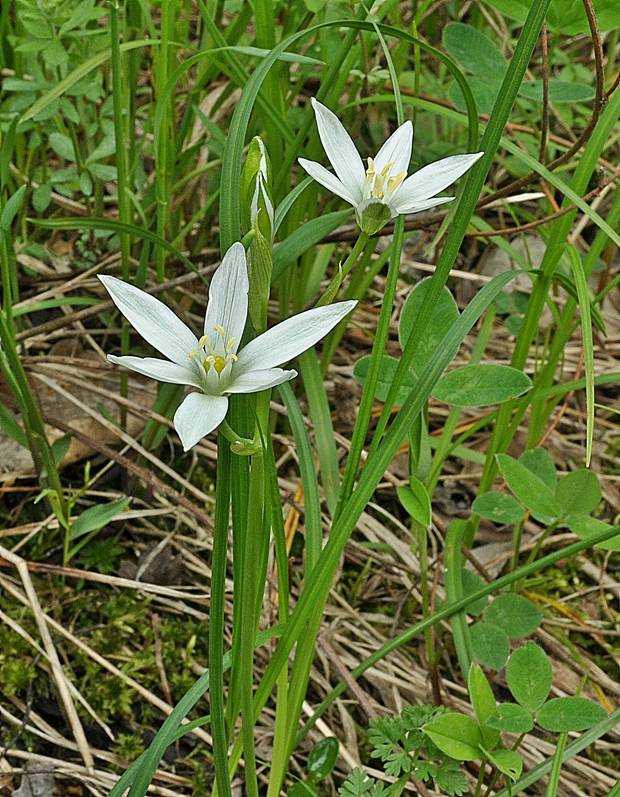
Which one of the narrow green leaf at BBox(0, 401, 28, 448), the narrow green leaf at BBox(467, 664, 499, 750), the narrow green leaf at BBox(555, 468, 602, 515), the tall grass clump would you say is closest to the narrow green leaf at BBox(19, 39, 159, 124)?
the tall grass clump

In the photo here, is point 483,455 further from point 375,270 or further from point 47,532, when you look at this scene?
point 47,532

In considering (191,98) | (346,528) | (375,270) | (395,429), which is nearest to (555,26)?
(375,270)

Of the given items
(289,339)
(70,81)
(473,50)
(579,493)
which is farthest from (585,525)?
(70,81)

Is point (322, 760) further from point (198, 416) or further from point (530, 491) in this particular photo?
point (198, 416)

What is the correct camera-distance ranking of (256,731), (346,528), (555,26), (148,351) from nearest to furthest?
(346,528) < (256,731) < (555,26) < (148,351)

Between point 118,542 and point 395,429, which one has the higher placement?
point 395,429

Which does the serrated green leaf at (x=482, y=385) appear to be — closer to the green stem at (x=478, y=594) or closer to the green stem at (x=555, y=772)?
the green stem at (x=478, y=594)
